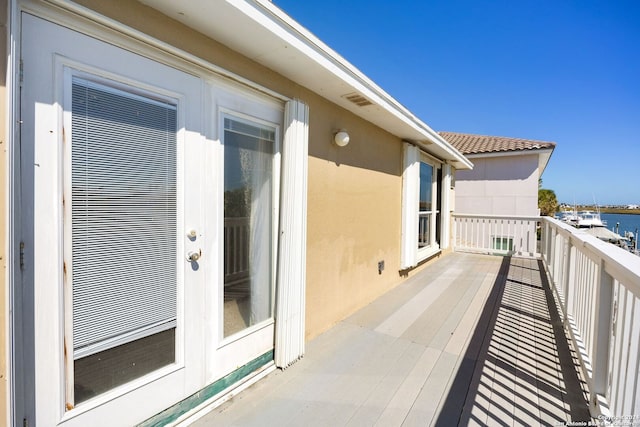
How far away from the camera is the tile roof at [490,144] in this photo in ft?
28.5

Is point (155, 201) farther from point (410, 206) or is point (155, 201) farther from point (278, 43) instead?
point (410, 206)

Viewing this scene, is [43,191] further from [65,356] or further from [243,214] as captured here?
[243,214]

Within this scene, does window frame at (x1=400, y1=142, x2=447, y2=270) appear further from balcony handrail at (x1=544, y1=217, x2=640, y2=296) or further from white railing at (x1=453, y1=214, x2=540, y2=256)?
white railing at (x1=453, y1=214, x2=540, y2=256)

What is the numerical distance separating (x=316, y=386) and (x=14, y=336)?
173 cm

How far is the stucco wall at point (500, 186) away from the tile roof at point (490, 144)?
390 mm

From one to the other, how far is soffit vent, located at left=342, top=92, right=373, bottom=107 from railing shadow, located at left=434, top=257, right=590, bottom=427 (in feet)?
8.55

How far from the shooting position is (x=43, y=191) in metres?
1.23

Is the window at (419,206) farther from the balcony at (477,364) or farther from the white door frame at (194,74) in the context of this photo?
the white door frame at (194,74)

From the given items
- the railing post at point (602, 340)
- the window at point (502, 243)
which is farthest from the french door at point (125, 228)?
the window at point (502, 243)

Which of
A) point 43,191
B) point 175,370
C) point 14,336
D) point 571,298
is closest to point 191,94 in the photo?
point 43,191

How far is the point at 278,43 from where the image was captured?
187 cm

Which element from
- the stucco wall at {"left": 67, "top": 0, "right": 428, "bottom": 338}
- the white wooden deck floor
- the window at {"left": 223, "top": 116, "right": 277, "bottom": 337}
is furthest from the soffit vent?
the white wooden deck floor

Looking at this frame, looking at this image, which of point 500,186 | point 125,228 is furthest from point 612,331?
point 500,186

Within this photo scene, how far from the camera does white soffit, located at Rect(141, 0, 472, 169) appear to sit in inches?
61.0
